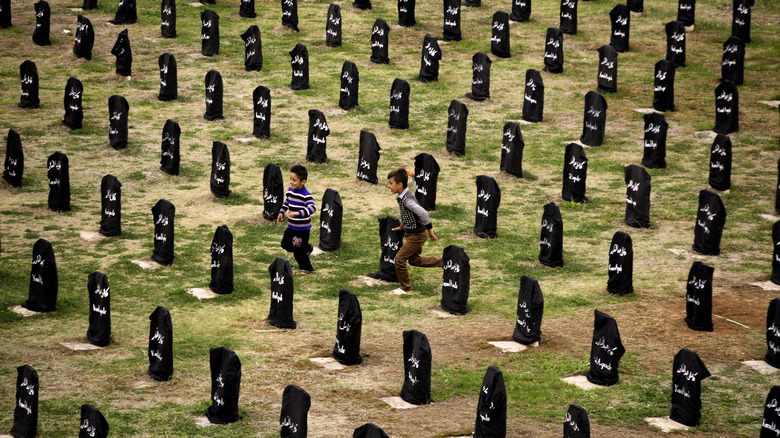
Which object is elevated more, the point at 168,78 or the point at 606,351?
the point at 168,78

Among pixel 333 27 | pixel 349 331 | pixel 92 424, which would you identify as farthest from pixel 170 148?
pixel 92 424

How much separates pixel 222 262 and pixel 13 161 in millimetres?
6380

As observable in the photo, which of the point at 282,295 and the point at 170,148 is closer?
the point at 282,295

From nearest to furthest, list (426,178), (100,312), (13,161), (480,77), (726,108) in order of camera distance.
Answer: (100,312), (426,178), (13,161), (726,108), (480,77)

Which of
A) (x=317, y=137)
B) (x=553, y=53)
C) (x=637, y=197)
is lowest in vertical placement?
(x=637, y=197)

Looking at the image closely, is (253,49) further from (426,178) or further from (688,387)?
(688,387)

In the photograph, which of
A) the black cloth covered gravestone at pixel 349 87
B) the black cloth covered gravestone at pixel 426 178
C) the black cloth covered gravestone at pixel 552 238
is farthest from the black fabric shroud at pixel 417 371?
the black cloth covered gravestone at pixel 349 87

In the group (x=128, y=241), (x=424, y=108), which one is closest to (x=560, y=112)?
(x=424, y=108)

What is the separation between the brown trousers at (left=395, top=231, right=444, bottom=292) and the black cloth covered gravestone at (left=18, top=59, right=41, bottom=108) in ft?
37.6

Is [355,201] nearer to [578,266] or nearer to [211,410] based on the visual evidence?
[578,266]

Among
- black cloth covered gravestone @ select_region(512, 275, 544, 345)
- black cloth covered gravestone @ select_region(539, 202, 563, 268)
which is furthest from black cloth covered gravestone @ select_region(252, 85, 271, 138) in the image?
black cloth covered gravestone @ select_region(512, 275, 544, 345)

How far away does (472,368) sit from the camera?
12.1m

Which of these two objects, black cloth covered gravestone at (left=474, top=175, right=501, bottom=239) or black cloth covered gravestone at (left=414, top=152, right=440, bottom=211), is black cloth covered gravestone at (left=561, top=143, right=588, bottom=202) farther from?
black cloth covered gravestone at (left=414, top=152, right=440, bottom=211)

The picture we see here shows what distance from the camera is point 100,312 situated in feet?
40.9
